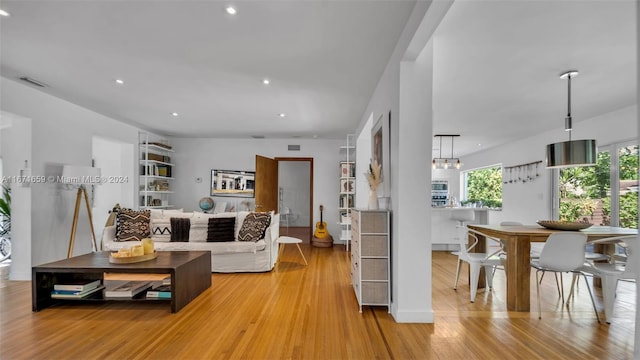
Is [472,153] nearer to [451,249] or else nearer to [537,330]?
[451,249]

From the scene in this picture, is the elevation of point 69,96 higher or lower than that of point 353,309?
higher

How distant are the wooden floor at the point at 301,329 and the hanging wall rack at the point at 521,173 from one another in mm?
3435

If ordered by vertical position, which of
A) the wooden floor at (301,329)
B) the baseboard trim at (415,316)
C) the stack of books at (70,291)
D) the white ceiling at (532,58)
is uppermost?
the white ceiling at (532,58)

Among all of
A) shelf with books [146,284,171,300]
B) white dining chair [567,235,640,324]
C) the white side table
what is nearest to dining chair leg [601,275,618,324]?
white dining chair [567,235,640,324]

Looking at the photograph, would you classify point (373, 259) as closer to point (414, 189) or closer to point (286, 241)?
point (414, 189)

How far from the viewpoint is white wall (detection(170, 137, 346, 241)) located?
23.8ft

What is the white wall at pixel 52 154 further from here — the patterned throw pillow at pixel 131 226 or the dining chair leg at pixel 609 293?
the dining chair leg at pixel 609 293

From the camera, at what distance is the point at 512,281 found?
310 centimetres

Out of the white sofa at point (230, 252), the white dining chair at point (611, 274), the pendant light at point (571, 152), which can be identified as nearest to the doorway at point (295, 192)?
the white sofa at point (230, 252)

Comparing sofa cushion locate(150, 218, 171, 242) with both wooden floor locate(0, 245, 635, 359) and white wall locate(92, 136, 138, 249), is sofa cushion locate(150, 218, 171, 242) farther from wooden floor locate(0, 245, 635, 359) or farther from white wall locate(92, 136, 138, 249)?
white wall locate(92, 136, 138, 249)

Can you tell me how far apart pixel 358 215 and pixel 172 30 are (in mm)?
2306

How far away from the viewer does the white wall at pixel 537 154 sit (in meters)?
4.64

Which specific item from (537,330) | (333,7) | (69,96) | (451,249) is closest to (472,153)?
(451,249)

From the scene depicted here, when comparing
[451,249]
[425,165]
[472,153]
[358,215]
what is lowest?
[451,249]
